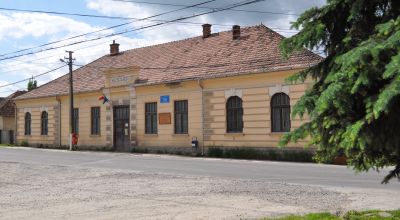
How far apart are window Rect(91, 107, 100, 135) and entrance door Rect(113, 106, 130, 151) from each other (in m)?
2.34

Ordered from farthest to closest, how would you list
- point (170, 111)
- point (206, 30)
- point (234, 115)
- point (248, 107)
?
point (206, 30) < point (170, 111) < point (234, 115) < point (248, 107)

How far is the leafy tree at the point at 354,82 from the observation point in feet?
15.5

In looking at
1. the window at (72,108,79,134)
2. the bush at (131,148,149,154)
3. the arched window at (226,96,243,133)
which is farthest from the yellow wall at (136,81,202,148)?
the window at (72,108,79,134)

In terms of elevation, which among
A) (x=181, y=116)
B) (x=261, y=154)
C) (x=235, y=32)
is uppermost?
(x=235, y=32)

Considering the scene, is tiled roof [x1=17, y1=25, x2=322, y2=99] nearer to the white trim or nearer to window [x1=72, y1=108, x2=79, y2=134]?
the white trim

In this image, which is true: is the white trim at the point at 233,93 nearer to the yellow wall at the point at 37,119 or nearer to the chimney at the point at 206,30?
the chimney at the point at 206,30

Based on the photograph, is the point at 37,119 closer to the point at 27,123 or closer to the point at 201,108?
the point at 27,123

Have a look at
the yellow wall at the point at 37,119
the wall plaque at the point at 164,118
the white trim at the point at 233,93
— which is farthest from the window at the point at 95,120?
the white trim at the point at 233,93

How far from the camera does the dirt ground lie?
969 cm

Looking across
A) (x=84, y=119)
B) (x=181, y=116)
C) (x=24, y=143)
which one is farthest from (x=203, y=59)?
(x=24, y=143)

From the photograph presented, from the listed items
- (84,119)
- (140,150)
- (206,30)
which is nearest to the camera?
(140,150)

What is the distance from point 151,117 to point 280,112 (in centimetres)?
991

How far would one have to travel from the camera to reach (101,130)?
38.0 metres

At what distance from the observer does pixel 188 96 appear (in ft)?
104
